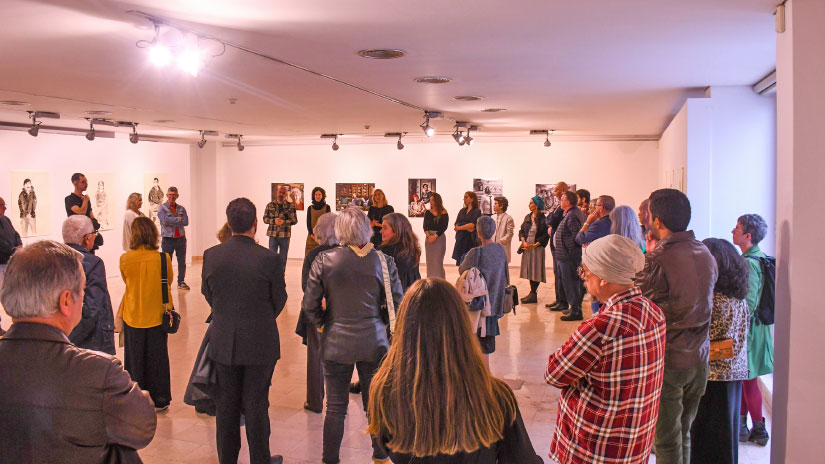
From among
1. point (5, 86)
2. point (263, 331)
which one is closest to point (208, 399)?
point (263, 331)

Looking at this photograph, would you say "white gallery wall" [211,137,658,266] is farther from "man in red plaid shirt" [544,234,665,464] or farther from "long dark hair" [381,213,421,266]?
"man in red plaid shirt" [544,234,665,464]

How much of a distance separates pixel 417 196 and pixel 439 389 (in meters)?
15.1

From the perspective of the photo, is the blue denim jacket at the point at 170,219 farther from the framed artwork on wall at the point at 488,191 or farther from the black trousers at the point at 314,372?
the black trousers at the point at 314,372

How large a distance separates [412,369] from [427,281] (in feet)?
0.88

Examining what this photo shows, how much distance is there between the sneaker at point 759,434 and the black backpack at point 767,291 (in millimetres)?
1020

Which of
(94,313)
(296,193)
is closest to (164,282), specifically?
(94,313)

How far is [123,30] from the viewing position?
180 inches

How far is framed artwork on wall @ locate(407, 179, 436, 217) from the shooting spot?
16.9m

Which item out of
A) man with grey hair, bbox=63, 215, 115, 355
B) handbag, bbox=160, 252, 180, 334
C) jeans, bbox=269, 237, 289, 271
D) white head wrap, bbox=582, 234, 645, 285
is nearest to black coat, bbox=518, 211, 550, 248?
jeans, bbox=269, 237, 289, 271

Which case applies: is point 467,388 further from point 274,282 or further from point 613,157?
point 613,157

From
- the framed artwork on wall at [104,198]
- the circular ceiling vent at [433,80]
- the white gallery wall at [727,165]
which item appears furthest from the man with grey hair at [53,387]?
the framed artwork on wall at [104,198]

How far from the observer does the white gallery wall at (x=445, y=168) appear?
1550 centimetres

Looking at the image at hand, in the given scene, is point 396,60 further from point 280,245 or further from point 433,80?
point 280,245

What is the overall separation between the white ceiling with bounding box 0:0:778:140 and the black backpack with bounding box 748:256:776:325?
153 cm
